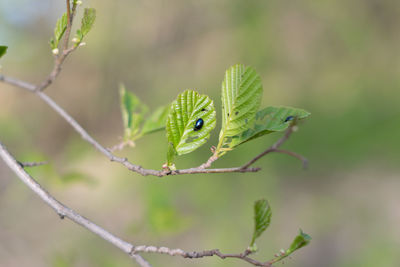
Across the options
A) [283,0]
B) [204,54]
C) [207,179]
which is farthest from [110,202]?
[283,0]

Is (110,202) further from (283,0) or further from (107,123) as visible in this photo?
(283,0)

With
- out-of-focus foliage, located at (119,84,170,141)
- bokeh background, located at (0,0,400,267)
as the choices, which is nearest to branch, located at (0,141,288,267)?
out-of-focus foliage, located at (119,84,170,141)

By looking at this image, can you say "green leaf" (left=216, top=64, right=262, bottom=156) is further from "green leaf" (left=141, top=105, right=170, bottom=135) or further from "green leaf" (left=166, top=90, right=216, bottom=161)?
"green leaf" (left=141, top=105, right=170, bottom=135)

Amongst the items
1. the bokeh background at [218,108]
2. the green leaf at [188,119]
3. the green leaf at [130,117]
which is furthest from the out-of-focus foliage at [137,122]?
the bokeh background at [218,108]

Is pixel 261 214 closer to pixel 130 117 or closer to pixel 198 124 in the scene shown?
pixel 198 124

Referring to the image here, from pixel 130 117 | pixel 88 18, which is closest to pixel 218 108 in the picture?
pixel 130 117

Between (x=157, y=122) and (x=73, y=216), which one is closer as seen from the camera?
(x=73, y=216)
